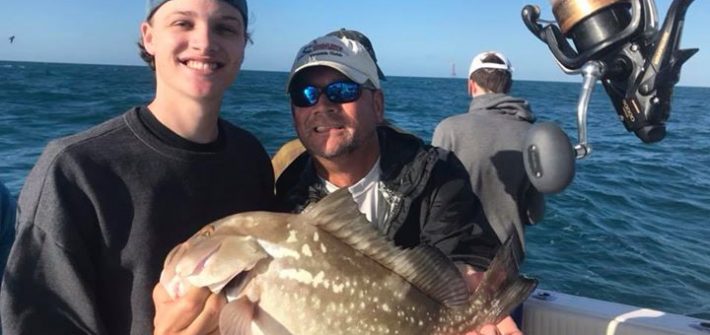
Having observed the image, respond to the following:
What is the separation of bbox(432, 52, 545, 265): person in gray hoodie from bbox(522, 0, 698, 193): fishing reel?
4.86ft

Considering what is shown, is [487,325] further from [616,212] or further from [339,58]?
[616,212]

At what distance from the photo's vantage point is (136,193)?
2400 millimetres

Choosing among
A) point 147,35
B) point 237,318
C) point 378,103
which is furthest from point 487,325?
point 147,35

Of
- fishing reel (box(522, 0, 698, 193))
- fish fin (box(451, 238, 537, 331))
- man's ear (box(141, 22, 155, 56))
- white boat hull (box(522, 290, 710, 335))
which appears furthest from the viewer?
white boat hull (box(522, 290, 710, 335))

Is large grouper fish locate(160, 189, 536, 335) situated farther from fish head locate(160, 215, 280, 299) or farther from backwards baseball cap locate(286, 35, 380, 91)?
backwards baseball cap locate(286, 35, 380, 91)

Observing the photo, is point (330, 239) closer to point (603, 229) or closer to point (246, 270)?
point (246, 270)

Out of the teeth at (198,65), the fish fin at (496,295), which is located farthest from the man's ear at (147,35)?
the fish fin at (496,295)

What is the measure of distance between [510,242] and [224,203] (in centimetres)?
120

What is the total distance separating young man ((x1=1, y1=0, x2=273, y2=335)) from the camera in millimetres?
2182

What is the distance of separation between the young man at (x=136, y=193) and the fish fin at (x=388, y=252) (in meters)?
0.48

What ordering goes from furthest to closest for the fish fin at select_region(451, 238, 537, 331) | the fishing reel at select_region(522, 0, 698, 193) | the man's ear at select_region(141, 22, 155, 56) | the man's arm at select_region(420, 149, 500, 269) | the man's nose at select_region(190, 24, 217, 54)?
1. the fishing reel at select_region(522, 0, 698, 193)
2. the man's arm at select_region(420, 149, 500, 269)
3. the man's ear at select_region(141, 22, 155, 56)
4. the man's nose at select_region(190, 24, 217, 54)
5. the fish fin at select_region(451, 238, 537, 331)

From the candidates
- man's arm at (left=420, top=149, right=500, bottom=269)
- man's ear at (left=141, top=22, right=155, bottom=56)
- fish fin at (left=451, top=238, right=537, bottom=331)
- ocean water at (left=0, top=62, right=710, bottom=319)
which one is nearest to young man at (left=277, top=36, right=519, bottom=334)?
man's arm at (left=420, top=149, right=500, bottom=269)

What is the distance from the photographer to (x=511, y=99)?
5.35m

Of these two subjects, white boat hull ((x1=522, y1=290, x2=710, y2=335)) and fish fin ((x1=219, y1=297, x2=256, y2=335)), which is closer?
fish fin ((x1=219, y1=297, x2=256, y2=335))
